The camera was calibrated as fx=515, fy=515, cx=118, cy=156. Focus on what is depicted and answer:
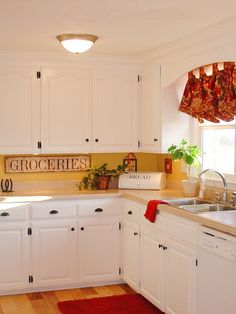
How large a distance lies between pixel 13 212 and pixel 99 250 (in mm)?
889

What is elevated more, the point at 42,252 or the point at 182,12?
the point at 182,12

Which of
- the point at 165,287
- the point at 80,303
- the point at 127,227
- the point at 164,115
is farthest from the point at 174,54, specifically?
the point at 80,303

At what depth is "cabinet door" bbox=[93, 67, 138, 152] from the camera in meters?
5.12

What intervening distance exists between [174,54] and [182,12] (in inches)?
47.6

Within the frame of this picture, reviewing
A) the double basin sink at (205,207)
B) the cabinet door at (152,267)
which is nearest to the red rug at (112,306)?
the cabinet door at (152,267)

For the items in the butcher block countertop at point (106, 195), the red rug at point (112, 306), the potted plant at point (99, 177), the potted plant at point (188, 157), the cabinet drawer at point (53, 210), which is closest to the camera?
the butcher block countertop at point (106, 195)

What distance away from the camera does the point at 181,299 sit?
3721mm

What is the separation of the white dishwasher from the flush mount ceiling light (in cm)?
174

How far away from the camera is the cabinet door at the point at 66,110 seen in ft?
16.3

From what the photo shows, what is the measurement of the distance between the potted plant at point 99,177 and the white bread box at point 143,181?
12 centimetres

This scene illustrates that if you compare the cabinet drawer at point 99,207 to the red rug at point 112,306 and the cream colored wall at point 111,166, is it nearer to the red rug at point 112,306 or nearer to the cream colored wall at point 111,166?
the cream colored wall at point 111,166

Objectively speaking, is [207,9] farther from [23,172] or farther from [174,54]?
[23,172]

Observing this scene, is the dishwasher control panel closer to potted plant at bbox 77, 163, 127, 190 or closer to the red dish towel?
the red dish towel

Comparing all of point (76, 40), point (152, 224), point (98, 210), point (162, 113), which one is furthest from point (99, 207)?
point (76, 40)
